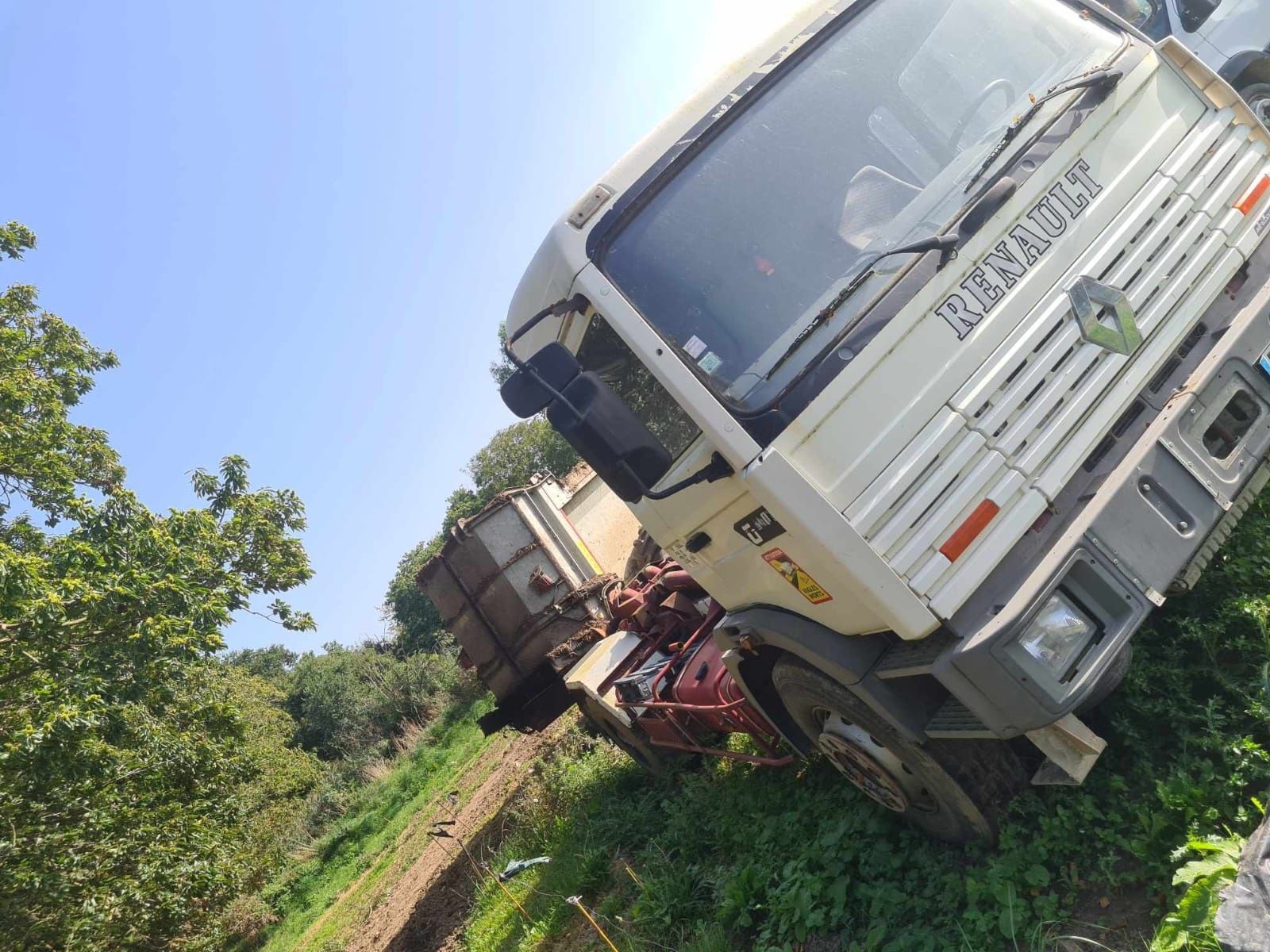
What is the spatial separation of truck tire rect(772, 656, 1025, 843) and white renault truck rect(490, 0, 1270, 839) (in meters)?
0.01

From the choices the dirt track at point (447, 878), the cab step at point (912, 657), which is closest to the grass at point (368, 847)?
the dirt track at point (447, 878)

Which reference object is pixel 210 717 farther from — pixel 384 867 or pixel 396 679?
pixel 396 679

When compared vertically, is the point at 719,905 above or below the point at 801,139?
below

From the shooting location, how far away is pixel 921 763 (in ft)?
10.3

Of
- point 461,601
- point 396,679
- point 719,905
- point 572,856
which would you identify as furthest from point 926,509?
point 396,679

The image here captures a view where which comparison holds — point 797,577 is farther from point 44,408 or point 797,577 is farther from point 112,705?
point 44,408

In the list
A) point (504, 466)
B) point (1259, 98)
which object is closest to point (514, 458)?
point (504, 466)

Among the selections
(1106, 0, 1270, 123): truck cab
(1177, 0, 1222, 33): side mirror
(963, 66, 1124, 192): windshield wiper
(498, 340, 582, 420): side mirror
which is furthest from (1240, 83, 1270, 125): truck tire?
(498, 340, 582, 420): side mirror

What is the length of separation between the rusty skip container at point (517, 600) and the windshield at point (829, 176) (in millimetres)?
4211

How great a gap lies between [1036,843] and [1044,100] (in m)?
2.81

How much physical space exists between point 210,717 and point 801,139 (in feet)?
25.8

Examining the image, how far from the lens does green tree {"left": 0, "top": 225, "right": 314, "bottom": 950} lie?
6254 mm

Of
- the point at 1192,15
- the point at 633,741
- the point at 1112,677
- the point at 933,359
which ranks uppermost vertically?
the point at 1192,15

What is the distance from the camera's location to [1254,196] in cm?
354
